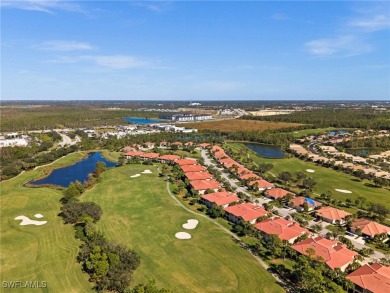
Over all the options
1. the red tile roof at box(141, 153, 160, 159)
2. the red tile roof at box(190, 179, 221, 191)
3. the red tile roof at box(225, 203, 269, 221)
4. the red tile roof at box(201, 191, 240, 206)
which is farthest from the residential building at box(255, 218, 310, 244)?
the red tile roof at box(141, 153, 160, 159)

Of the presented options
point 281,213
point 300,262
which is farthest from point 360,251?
point 281,213

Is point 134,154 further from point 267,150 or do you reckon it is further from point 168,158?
point 267,150

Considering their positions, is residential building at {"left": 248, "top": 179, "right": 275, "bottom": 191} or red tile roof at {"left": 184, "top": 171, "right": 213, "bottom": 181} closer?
residential building at {"left": 248, "top": 179, "right": 275, "bottom": 191}

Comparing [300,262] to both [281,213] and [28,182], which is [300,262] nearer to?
[281,213]

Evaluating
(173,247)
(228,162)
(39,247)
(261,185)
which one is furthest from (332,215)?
(39,247)

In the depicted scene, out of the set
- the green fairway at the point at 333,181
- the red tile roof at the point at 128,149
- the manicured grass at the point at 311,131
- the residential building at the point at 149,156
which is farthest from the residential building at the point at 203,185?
the manicured grass at the point at 311,131

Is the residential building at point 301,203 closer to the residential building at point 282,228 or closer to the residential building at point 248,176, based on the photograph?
the residential building at point 282,228

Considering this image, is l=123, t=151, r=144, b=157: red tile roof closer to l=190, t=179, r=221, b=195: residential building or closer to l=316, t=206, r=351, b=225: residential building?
l=190, t=179, r=221, b=195: residential building
